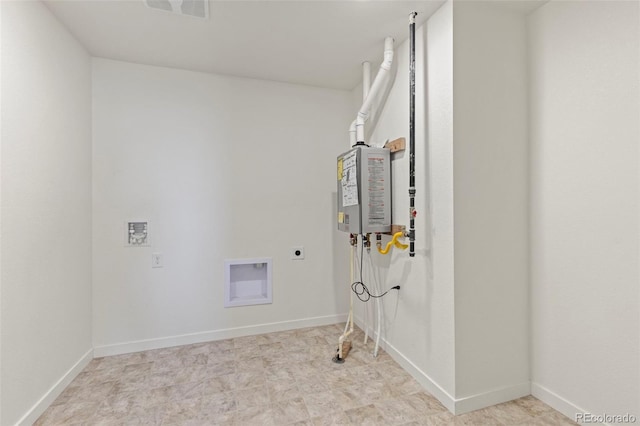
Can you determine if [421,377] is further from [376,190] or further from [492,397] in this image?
[376,190]

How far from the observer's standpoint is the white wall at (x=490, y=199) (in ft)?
5.75

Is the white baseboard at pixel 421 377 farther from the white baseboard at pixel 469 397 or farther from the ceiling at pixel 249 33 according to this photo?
the ceiling at pixel 249 33

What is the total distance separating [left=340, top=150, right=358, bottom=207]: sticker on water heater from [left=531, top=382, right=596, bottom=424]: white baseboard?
5.45 ft

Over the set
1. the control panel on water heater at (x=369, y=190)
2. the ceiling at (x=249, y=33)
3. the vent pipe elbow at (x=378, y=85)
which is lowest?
the control panel on water heater at (x=369, y=190)

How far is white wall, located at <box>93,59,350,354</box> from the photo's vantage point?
2482 mm

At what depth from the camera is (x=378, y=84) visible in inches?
88.6

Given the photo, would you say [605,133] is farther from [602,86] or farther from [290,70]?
[290,70]

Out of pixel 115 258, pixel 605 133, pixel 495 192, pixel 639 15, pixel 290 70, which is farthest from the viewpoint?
pixel 290 70

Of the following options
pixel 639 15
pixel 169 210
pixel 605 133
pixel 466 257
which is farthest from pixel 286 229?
pixel 639 15

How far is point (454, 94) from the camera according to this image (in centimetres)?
174

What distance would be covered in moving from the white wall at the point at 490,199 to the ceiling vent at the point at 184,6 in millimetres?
1537

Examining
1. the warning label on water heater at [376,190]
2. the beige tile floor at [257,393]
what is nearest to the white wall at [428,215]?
the warning label on water heater at [376,190]

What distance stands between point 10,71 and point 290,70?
1852 millimetres

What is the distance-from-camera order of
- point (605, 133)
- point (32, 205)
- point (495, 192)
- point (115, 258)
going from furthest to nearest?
point (115, 258) < point (495, 192) < point (32, 205) < point (605, 133)
